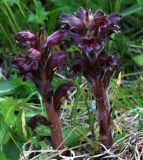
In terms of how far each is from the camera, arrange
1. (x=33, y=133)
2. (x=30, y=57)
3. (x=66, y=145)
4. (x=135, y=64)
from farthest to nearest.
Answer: (x=135, y=64) → (x=33, y=133) → (x=66, y=145) → (x=30, y=57)

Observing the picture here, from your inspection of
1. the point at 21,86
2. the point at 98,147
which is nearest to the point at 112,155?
the point at 98,147

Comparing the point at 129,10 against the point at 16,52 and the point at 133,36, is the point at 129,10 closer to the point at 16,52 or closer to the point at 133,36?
the point at 133,36

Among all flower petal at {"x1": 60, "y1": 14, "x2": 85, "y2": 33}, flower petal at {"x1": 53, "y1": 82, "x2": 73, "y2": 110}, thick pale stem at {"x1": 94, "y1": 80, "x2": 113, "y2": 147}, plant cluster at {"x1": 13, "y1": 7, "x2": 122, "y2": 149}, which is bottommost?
thick pale stem at {"x1": 94, "y1": 80, "x2": 113, "y2": 147}

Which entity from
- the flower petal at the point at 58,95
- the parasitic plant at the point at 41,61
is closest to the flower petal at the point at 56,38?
the parasitic plant at the point at 41,61

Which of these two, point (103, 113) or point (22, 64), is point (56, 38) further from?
point (103, 113)

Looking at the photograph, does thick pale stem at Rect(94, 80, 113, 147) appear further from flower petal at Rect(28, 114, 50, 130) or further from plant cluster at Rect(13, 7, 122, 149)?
flower petal at Rect(28, 114, 50, 130)

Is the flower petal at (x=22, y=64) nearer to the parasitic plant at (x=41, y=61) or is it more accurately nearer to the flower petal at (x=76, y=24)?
the parasitic plant at (x=41, y=61)

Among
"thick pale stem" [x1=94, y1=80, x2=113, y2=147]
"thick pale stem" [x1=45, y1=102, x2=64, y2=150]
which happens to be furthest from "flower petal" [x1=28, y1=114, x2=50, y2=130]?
"thick pale stem" [x1=94, y1=80, x2=113, y2=147]

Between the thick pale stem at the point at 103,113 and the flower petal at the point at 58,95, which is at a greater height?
the flower petal at the point at 58,95
